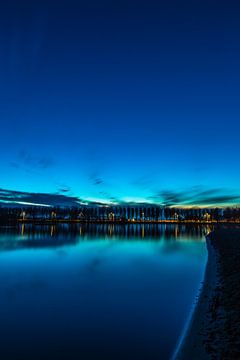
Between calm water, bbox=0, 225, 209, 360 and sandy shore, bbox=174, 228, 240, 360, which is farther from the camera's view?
calm water, bbox=0, 225, 209, 360

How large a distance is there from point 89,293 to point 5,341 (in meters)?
6.80

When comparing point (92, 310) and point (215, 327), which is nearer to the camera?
point (215, 327)

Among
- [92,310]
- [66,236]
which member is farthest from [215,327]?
[66,236]

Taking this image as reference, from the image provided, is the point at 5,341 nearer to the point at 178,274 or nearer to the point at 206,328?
the point at 206,328

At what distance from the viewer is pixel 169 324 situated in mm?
11680

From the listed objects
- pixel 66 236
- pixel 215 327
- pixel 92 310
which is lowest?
pixel 66 236

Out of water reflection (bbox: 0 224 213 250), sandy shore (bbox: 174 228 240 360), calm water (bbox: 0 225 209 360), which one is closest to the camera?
sandy shore (bbox: 174 228 240 360)

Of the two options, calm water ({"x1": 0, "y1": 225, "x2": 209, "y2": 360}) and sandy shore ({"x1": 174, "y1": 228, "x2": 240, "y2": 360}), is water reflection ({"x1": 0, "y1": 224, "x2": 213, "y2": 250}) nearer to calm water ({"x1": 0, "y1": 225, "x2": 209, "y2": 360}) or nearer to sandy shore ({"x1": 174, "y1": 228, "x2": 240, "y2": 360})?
calm water ({"x1": 0, "y1": 225, "x2": 209, "y2": 360})

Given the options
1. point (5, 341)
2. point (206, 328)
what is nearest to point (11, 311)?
point (5, 341)

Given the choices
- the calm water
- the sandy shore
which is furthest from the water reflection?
the sandy shore

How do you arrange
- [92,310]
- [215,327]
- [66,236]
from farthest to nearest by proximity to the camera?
1. [66,236]
2. [92,310]
3. [215,327]

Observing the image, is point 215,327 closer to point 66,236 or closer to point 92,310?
point 92,310

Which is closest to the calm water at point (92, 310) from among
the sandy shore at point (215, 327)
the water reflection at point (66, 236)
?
the sandy shore at point (215, 327)

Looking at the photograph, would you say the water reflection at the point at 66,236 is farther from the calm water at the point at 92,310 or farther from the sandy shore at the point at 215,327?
the sandy shore at the point at 215,327
